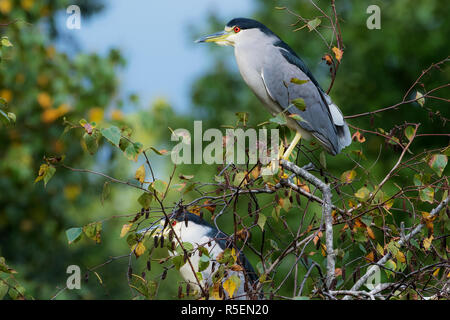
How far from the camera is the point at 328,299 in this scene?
212cm

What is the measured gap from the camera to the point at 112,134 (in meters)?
2.03

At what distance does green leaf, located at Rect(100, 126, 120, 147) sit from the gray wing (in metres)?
1.72

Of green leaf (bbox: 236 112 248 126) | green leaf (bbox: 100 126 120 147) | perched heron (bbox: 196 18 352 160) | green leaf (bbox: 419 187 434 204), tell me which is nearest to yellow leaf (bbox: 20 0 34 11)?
perched heron (bbox: 196 18 352 160)

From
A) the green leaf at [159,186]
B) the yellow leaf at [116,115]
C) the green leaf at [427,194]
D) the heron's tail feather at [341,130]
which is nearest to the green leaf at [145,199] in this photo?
the green leaf at [159,186]

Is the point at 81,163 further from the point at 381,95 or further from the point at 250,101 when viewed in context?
the point at 381,95

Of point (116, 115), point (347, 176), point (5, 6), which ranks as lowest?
point (347, 176)

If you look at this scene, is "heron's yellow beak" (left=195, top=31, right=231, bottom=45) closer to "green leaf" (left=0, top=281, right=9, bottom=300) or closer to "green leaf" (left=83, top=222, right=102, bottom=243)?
"green leaf" (left=83, top=222, right=102, bottom=243)

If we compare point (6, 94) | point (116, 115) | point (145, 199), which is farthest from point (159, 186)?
point (6, 94)

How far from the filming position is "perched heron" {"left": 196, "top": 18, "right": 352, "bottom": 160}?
12.1 ft

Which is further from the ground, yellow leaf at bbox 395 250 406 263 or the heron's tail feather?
the heron's tail feather

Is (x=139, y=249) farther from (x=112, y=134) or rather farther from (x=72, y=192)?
(x=72, y=192)

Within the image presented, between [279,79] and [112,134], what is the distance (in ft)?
6.43

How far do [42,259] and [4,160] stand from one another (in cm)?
143
